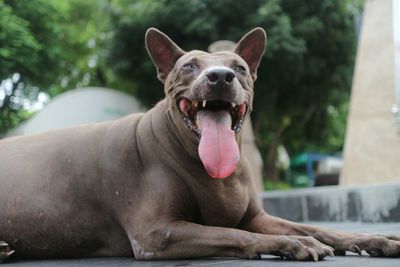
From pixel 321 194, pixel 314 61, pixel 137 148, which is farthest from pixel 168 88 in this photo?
pixel 314 61

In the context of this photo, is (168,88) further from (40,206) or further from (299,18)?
(299,18)

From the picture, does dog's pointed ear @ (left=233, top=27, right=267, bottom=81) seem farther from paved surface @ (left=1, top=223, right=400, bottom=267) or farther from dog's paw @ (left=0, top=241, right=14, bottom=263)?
dog's paw @ (left=0, top=241, right=14, bottom=263)

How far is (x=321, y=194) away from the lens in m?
8.69

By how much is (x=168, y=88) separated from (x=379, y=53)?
7797 mm

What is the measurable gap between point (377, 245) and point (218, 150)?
3.98 ft

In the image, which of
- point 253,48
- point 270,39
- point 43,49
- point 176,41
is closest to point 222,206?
point 253,48

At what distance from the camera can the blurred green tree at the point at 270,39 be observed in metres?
15.4

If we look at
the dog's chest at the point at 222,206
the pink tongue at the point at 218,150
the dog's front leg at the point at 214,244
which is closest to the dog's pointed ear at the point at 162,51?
the pink tongue at the point at 218,150

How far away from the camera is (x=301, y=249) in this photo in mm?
3352

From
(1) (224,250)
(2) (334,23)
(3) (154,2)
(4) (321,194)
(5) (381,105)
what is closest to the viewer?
(1) (224,250)

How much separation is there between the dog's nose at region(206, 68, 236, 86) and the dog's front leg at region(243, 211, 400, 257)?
1.25 meters

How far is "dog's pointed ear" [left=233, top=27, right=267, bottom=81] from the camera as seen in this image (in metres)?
4.66

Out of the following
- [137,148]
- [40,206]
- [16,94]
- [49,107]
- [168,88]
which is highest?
[168,88]

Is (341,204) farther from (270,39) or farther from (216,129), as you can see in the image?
(270,39)
